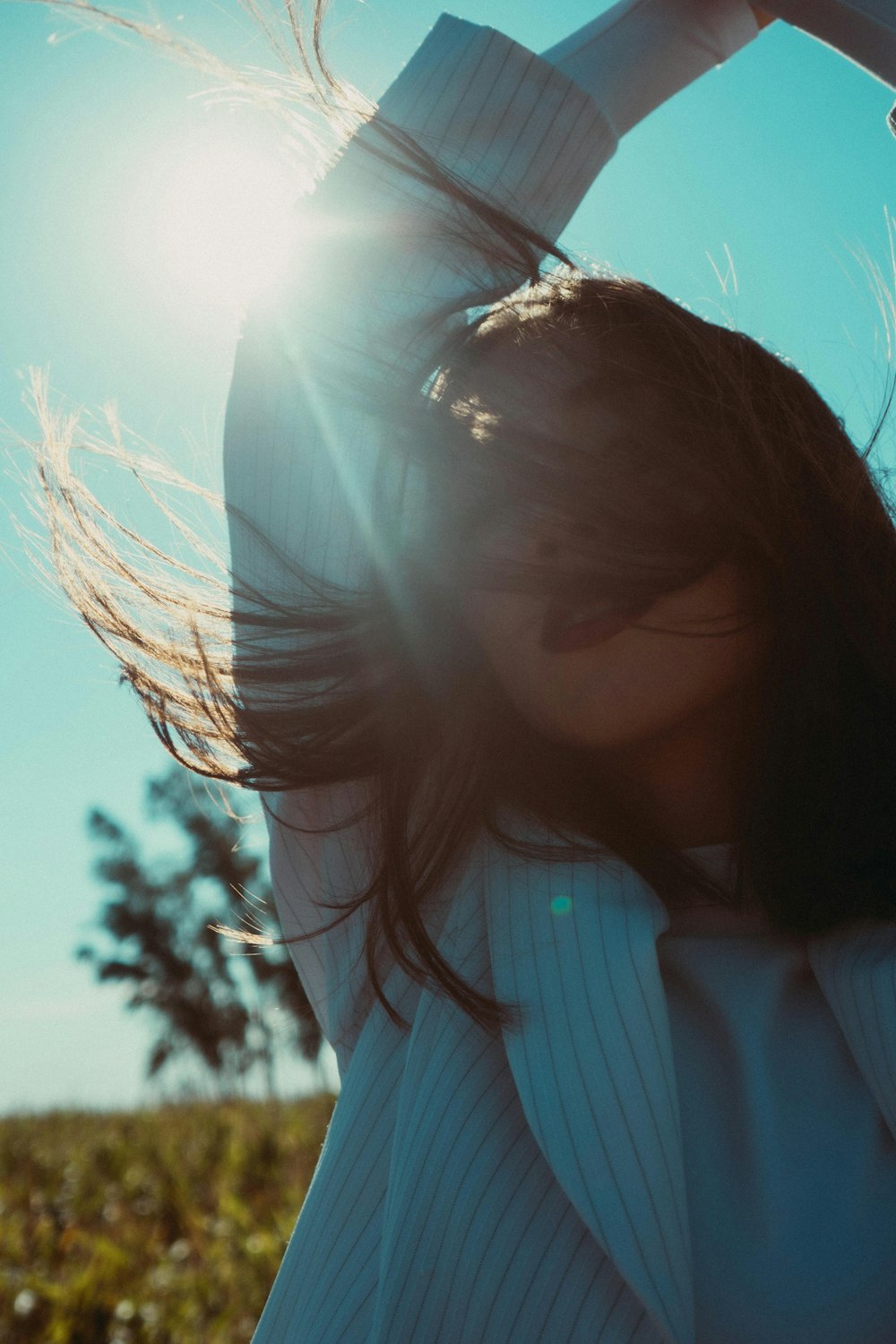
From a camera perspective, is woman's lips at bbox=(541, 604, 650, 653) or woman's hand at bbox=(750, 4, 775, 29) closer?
woman's lips at bbox=(541, 604, 650, 653)

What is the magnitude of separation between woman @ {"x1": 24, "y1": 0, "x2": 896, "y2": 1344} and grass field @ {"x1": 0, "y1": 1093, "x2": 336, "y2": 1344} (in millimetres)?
2636

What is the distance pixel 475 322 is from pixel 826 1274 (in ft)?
4.55

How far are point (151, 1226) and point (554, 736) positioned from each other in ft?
15.4

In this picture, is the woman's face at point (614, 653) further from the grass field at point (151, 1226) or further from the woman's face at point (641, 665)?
the grass field at point (151, 1226)

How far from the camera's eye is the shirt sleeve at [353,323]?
1705mm

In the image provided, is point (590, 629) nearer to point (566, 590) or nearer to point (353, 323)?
point (566, 590)

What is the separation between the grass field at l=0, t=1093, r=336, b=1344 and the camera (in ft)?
11.7

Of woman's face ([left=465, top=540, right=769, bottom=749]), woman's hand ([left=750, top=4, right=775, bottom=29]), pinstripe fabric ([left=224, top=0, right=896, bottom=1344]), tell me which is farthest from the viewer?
woman's hand ([left=750, top=4, right=775, bottom=29])

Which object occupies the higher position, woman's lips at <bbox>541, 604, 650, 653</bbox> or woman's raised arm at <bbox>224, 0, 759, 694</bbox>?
woman's raised arm at <bbox>224, 0, 759, 694</bbox>

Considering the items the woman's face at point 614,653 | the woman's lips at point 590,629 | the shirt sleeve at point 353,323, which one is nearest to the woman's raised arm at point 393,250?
the shirt sleeve at point 353,323

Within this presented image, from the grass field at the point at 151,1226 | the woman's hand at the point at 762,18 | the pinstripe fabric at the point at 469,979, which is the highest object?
the woman's hand at the point at 762,18

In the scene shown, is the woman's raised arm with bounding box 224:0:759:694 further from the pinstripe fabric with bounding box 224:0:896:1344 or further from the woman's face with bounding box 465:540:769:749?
the woman's face with bounding box 465:540:769:749

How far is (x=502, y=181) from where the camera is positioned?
1821 mm

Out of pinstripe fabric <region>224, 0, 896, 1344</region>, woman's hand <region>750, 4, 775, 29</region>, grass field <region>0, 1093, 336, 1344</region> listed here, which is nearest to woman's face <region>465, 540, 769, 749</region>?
pinstripe fabric <region>224, 0, 896, 1344</region>
